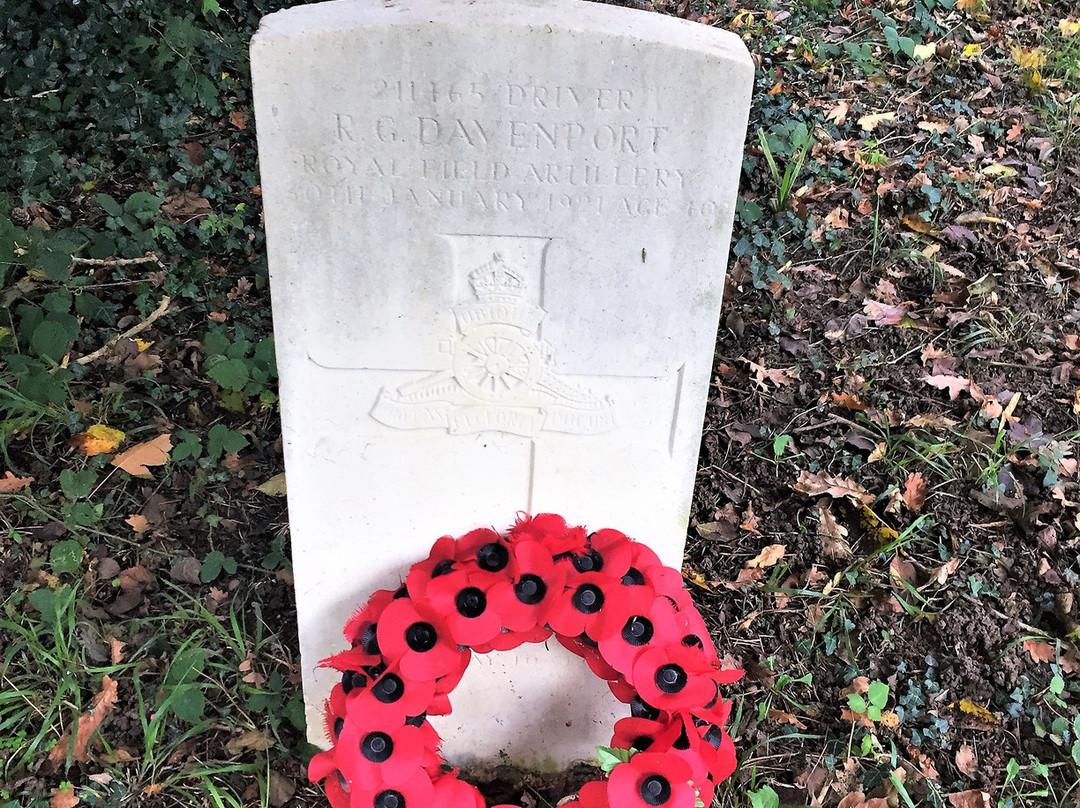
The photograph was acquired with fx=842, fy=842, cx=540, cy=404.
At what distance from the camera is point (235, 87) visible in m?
4.02

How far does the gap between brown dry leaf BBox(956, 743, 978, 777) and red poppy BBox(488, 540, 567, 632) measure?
1.37 m

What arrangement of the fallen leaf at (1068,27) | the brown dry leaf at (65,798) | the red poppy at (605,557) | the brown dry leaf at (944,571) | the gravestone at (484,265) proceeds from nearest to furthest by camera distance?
the gravestone at (484,265), the red poppy at (605,557), the brown dry leaf at (65,798), the brown dry leaf at (944,571), the fallen leaf at (1068,27)

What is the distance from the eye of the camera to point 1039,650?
262 cm

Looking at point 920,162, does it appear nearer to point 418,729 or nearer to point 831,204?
point 831,204

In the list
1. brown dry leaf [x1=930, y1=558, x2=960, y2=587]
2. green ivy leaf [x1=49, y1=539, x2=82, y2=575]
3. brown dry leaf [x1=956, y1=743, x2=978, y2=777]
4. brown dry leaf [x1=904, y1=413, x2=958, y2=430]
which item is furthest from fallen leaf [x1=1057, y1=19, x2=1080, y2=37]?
green ivy leaf [x1=49, y1=539, x2=82, y2=575]

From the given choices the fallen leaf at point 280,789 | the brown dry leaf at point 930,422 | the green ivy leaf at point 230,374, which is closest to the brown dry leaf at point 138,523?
the green ivy leaf at point 230,374

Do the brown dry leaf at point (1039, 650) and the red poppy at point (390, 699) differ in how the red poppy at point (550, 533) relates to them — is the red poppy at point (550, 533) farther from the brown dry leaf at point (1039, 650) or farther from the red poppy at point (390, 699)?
the brown dry leaf at point (1039, 650)

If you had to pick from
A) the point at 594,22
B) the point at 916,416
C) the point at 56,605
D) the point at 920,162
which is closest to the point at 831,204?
the point at 920,162

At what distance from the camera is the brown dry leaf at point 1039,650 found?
2.61 meters

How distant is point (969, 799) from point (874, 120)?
307 cm

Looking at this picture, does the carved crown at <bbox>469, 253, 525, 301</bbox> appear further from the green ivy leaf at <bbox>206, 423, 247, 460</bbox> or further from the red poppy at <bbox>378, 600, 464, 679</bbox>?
the green ivy leaf at <bbox>206, 423, 247, 460</bbox>

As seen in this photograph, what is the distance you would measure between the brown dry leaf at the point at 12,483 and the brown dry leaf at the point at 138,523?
365 millimetres

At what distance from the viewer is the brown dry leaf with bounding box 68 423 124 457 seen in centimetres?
294

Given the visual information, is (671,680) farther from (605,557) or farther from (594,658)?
(605,557)
